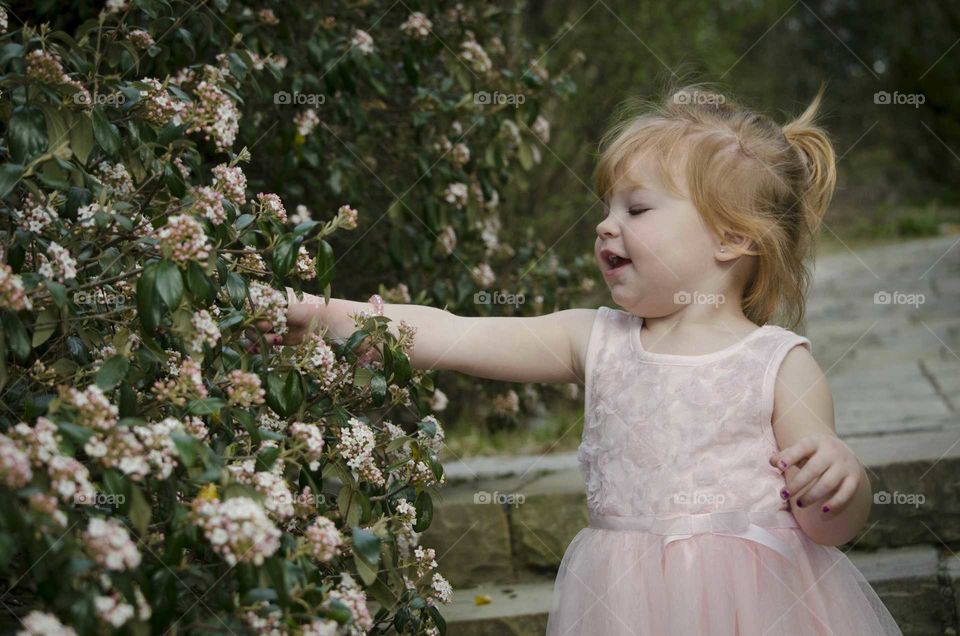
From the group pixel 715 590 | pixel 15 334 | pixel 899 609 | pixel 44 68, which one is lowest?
pixel 899 609

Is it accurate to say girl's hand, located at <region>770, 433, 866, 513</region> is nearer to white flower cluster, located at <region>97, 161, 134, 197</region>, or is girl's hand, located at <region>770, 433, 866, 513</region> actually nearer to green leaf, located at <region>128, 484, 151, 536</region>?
green leaf, located at <region>128, 484, 151, 536</region>

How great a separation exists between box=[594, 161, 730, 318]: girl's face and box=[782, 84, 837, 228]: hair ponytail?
280 millimetres

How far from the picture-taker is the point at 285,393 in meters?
1.68

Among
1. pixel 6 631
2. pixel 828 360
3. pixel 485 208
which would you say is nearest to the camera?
pixel 6 631

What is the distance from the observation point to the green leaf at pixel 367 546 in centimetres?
155

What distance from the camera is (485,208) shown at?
3.17 m

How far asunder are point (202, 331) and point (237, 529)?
1.16ft

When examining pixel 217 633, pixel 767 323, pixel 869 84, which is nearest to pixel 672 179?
pixel 767 323

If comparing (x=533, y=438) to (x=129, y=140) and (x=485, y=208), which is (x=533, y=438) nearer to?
(x=485, y=208)

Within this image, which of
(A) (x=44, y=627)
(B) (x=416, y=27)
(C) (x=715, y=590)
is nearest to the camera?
(A) (x=44, y=627)

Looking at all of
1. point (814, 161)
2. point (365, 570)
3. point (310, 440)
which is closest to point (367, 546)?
point (365, 570)

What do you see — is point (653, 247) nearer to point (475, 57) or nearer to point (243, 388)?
point (243, 388)

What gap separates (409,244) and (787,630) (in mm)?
1635

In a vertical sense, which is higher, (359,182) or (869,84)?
(869,84)
